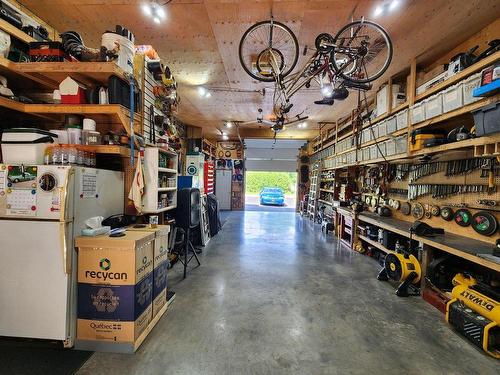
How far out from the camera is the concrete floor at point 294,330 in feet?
5.63

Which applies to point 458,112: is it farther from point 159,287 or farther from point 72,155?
point 72,155

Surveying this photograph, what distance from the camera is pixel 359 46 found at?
2.77m

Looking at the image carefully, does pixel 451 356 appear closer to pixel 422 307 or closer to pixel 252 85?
pixel 422 307

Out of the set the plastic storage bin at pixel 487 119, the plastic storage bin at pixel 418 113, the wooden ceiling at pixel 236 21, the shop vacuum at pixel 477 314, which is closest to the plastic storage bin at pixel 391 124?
the plastic storage bin at pixel 418 113

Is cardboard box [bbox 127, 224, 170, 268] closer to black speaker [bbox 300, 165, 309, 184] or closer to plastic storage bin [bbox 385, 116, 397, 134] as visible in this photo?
plastic storage bin [bbox 385, 116, 397, 134]

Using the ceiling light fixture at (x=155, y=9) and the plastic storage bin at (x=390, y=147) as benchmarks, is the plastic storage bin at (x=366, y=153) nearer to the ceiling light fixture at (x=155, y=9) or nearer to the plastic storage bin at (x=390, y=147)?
the plastic storage bin at (x=390, y=147)

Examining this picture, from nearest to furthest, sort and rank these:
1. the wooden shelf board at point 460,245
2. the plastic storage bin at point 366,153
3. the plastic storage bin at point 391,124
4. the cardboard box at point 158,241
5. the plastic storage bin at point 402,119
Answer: the wooden shelf board at point 460,245 → the cardboard box at point 158,241 → the plastic storage bin at point 402,119 → the plastic storage bin at point 391,124 → the plastic storage bin at point 366,153

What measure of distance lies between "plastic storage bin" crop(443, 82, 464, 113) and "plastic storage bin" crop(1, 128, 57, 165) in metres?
3.85

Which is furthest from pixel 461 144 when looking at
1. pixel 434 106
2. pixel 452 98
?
pixel 434 106

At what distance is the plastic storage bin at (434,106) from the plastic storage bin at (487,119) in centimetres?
57

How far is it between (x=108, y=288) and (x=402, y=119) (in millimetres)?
3919

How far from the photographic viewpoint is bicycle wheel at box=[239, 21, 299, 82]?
8.46ft

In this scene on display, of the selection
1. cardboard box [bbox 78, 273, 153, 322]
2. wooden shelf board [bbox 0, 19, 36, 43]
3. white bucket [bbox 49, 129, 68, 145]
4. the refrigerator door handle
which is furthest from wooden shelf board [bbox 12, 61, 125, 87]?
cardboard box [bbox 78, 273, 153, 322]

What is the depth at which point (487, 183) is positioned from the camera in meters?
2.49
